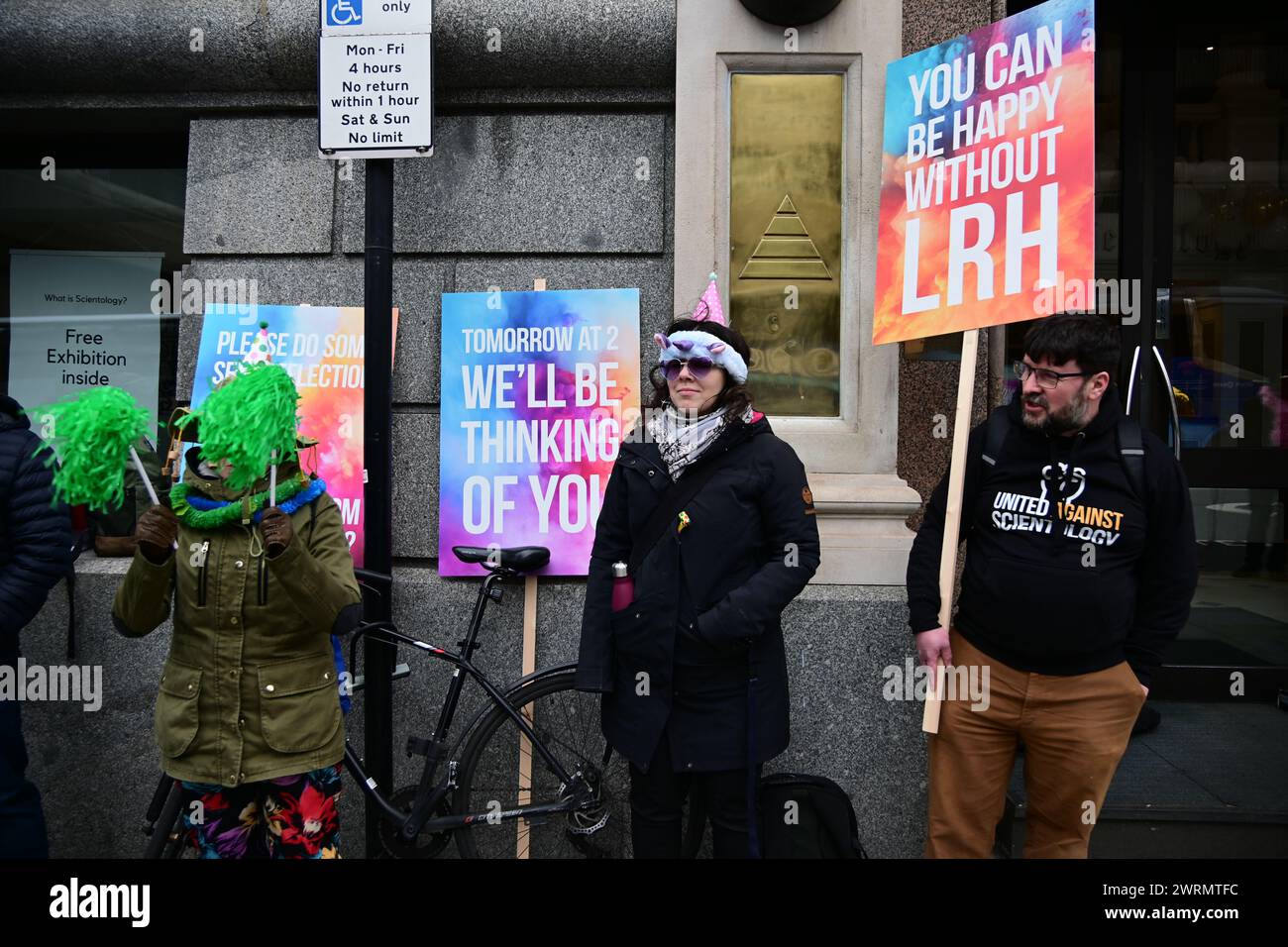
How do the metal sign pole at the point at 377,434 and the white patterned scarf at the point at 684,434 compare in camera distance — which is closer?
the white patterned scarf at the point at 684,434

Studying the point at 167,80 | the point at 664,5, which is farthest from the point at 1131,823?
the point at 167,80

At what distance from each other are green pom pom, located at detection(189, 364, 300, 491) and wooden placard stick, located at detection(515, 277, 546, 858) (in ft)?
5.35

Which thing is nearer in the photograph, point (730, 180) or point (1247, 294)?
point (730, 180)

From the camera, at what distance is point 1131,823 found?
12.3ft

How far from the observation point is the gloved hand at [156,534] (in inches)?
105

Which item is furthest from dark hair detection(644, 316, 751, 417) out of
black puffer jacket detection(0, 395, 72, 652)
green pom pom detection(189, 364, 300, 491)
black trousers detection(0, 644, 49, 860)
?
black trousers detection(0, 644, 49, 860)

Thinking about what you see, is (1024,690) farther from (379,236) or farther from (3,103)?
(3,103)

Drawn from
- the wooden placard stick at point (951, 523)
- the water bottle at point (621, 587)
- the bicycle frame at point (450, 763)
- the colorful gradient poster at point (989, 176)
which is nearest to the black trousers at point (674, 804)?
the water bottle at point (621, 587)

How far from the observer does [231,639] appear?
2760 mm

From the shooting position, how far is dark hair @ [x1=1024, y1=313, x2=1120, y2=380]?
2.84 meters

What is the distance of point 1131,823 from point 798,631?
158cm

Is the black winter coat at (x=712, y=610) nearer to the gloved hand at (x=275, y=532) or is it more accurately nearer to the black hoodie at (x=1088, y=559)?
the black hoodie at (x=1088, y=559)

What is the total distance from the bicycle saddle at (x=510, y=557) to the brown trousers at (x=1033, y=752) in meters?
1.70

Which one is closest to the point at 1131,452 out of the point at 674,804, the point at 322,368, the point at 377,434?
the point at 674,804
